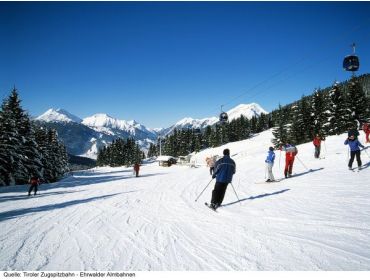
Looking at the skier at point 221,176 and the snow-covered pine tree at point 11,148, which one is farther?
the snow-covered pine tree at point 11,148

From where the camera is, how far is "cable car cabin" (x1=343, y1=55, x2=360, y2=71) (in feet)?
80.0

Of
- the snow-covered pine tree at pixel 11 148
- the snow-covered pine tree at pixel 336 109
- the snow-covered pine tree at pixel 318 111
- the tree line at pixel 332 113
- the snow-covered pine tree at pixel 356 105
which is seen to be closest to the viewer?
the snow-covered pine tree at pixel 11 148

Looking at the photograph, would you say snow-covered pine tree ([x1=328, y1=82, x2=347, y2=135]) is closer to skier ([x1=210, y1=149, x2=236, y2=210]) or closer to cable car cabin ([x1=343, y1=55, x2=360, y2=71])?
cable car cabin ([x1=343, y1=55, x2=360, y2=71])

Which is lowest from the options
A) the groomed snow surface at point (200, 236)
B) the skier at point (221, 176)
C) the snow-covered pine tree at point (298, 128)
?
the groomed snow surface at point (200, 236)

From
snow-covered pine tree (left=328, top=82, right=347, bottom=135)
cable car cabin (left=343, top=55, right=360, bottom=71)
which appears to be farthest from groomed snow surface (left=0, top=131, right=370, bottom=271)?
snow-covered pine tree (left=328, top=82, right=347, bottom=135)

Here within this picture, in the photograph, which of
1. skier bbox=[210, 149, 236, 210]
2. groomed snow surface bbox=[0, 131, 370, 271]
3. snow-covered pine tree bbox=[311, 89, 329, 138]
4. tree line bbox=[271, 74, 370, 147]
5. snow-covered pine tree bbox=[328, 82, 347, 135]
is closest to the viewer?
groomed snow surface bbox=[0, 131, 370, 271]

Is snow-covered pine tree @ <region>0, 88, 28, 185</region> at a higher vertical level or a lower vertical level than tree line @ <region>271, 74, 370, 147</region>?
lower

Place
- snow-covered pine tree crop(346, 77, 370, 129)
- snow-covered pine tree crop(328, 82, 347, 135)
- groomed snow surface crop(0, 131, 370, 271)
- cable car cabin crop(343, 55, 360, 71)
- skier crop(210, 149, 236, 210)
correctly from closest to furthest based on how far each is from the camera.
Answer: groomed snow surface crop(0, 131, 370, 271) → skier crop(210, 149, 236, 210) → cable car cabin crop(343, 55, 360, 71) → snow-covered pine tree crop(346, 77, 370, 129) → snow-covered pine tree crop(328, 82, 347, 135)

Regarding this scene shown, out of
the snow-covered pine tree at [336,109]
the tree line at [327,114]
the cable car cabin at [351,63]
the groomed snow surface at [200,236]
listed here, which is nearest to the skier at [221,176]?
the groomed snow surface at [200,236]

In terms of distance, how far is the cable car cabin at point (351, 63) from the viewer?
24.4m

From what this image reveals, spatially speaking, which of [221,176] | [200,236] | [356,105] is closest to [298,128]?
[356,105]

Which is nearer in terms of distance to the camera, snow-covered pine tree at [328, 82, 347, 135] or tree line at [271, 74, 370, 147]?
tree line at [271, 74, 370, 147]

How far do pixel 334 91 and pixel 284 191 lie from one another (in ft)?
156

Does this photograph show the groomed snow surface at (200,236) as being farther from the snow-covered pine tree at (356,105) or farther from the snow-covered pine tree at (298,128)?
the snow-covered pine tree at (298,128)
